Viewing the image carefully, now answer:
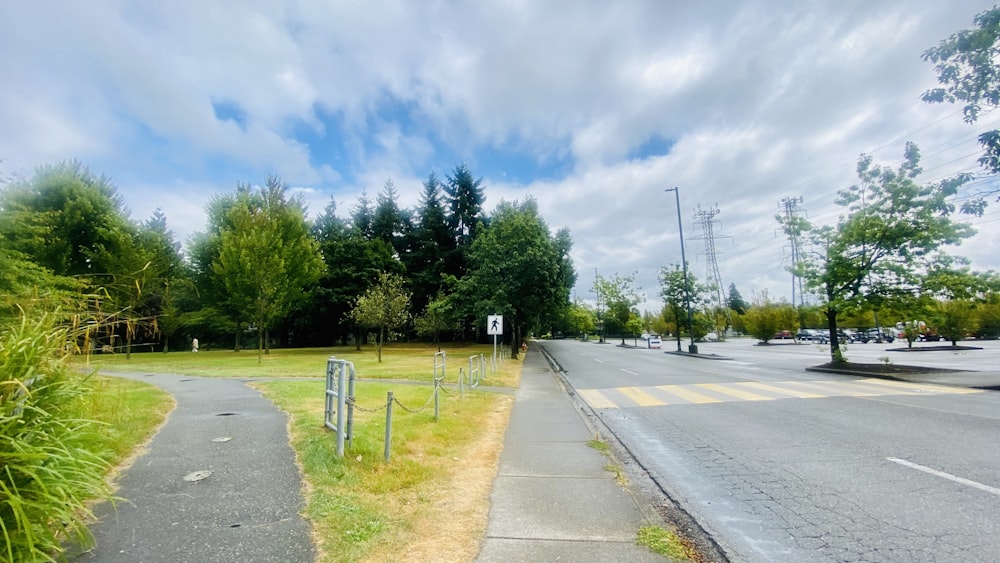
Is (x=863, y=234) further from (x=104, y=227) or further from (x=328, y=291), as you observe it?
(x=104, y=227)

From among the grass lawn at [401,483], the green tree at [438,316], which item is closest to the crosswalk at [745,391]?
the grass lawn at [401,483]

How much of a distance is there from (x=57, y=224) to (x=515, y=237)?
32195mm

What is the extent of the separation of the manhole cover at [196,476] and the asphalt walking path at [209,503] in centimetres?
1

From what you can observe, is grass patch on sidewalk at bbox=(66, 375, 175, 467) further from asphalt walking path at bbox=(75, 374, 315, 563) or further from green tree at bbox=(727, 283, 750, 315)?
green tree at bbox=(727, 283, 750, 315)

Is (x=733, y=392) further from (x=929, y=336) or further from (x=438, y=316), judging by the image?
(x=929, y=336)

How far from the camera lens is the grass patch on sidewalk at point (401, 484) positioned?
12.1ft

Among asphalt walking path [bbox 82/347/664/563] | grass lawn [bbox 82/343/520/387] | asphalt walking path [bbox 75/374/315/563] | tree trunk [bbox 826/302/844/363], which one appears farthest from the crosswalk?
asphalt walking path [bbox 75/374/315/563]

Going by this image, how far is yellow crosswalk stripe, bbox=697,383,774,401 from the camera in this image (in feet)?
38.6

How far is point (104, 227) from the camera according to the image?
113 ft

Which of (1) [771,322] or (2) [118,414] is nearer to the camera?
(2) [118,414]

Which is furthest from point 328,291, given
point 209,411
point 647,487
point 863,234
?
point 647,487

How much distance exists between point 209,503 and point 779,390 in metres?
13.9

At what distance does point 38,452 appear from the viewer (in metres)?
2.73

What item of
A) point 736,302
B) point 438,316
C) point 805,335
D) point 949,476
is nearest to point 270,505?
point 949,476
